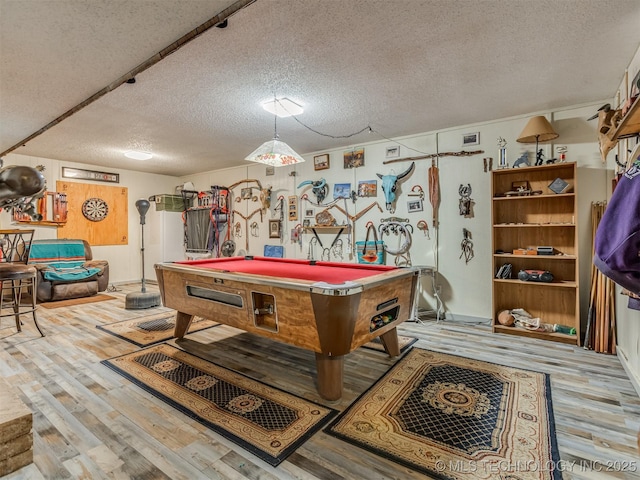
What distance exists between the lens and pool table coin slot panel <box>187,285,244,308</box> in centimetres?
264

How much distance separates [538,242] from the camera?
3.85 meters

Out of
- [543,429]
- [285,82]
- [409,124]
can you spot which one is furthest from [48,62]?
[543,429]

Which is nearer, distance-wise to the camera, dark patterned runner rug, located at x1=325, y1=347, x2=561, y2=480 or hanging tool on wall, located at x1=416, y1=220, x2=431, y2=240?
dark patterned runner rug, located at x1=325, y1=347, x2=561, y2=480

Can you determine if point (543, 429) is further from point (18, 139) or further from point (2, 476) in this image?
point (18, 139)

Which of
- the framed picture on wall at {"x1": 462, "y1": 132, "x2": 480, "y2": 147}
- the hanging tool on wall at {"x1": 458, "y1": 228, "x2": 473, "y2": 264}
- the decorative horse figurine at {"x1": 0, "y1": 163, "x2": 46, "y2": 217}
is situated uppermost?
the framed picture on wall at {"x1": 462, "y1": 132, "x2": 480, "y2": 147}

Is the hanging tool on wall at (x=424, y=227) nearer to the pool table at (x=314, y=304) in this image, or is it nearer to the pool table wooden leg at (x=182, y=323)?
the pool table at (x=314, y=304)

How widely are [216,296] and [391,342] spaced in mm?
1641

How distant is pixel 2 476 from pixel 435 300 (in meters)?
4.37

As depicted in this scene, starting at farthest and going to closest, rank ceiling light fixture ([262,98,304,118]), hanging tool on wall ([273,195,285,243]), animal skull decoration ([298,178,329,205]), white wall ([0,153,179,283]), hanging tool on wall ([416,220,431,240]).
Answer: white wall ([0,153,179,283]) → hanging tool on wall ([273,195,285,243]) → animal skull decoration ([298,178,329,205]) → hanging tool on wall ([416,220,431,240]) → ceiling light fixture ([262,98,304,118])

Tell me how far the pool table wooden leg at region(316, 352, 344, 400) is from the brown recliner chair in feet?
17.7

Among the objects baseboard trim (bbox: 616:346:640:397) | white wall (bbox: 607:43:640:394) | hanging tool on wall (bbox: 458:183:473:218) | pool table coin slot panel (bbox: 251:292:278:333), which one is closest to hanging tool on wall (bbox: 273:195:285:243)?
hanging tool on wall (bbox: 458:183:473:218)

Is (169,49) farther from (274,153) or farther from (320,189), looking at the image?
(320,189)

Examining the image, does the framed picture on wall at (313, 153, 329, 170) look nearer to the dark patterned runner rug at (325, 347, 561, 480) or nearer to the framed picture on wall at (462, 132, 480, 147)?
the framed picture on wall at (462, 132, 480, 147)

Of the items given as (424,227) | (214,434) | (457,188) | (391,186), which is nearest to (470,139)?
(457,188)
